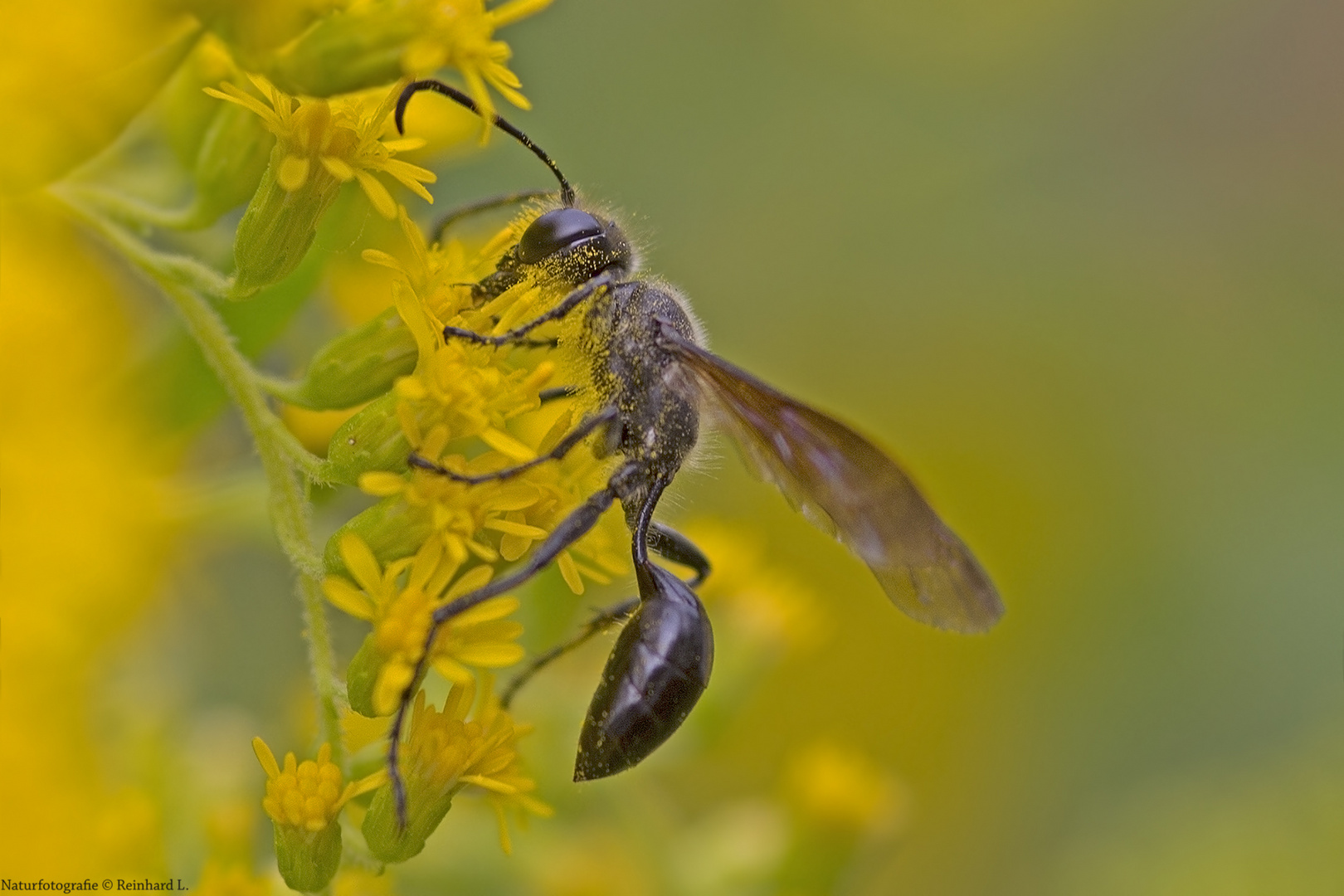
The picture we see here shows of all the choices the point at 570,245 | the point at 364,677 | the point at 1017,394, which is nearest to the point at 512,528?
the point at 364,677

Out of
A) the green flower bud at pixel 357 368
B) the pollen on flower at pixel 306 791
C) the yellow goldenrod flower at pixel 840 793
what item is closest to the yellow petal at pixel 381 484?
the green flower bud at pixel 357 368

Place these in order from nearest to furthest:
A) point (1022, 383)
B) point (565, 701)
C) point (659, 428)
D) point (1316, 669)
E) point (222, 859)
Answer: point (222, 859)
point (659, 428)
point (565, 701)
point (1316, 669)
point (1022, 383)

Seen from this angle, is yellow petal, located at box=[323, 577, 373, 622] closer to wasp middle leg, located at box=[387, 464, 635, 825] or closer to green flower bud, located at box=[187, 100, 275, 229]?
wasp middle leg, located at box=[387, 464, 635, 825]

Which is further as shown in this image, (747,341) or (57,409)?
(747,341)

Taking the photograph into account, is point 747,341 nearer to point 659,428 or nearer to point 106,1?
point 659,428

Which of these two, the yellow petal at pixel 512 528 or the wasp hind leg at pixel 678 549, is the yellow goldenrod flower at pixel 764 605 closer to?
the wasp hind leg at pixel 678 549

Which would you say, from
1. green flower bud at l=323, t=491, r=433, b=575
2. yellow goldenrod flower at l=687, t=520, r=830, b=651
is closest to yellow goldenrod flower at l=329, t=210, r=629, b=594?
green flower bud at l=323, t=491, r=433, b=575

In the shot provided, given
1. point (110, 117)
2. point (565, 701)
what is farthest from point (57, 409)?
point (565, 701)
